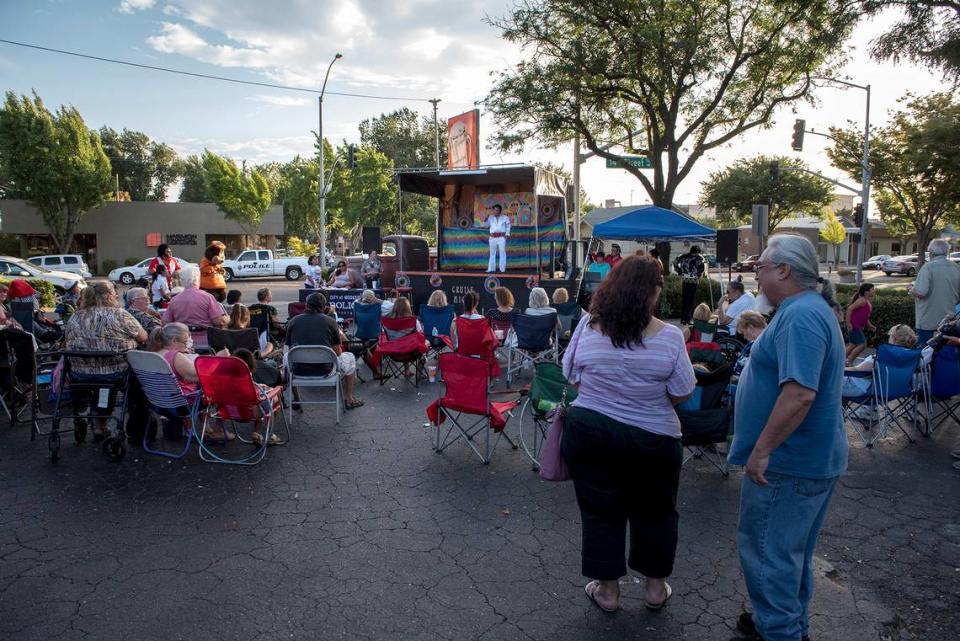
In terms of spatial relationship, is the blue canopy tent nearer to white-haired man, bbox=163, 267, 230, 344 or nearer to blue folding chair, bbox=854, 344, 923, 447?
blue folding chair, bbox=854, 344, 923, 447

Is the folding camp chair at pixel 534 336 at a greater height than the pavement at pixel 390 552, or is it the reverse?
the folding camp chair at pixel 534 336

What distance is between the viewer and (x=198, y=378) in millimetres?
5250

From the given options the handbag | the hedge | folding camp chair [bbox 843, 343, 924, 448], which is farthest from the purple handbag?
the hedge

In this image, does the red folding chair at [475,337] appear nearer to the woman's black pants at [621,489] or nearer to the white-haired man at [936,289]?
the woman's black pants at [621,489]

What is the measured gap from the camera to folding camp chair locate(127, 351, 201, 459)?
5.07 metres

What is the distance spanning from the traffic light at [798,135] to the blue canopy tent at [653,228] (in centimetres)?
1037

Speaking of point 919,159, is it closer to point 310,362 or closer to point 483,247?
point 483,247

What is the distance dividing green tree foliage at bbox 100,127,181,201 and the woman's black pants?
67633mm

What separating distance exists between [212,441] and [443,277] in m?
8.43

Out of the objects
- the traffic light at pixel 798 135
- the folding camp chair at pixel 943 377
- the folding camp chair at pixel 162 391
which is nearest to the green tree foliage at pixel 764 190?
the traffic light at pixel 798 135

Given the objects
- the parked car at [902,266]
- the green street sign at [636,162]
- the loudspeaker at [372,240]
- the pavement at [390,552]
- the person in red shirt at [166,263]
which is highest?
the green street sign at [636,162]

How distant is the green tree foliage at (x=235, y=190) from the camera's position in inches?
1495

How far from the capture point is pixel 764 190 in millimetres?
41844

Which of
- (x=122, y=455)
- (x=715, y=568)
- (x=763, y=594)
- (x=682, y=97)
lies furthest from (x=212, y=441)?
(x=682, y=97)
